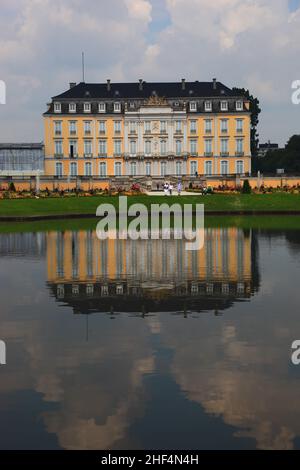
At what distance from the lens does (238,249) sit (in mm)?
23453

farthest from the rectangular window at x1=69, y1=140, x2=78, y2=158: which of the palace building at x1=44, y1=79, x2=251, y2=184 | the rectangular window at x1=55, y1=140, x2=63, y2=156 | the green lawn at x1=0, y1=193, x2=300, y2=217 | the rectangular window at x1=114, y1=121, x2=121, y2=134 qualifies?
the green lawn at x1=0, y1=193, x2=300, y2=217

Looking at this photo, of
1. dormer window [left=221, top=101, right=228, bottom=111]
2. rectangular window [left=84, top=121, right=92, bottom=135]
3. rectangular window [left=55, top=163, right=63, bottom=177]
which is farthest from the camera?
rectangular window [left=55, top=163, right=63, bottom=177]

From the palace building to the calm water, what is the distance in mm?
71046

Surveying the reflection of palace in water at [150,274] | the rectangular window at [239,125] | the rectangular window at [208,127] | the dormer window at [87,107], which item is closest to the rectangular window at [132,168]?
the dormer window at [87,107]

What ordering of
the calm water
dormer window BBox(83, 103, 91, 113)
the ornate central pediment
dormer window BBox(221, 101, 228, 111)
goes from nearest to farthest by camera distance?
1. the calm water
2. the ornate central pediment
3. dormer window BBox(221, 101, 228, 111)
4. dormer window BBox(83, 103, 91, 113)

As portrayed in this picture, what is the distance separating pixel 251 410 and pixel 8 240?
23560 mm

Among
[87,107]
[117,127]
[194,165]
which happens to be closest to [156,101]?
[117,127]

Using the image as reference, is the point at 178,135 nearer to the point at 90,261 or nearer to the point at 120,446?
the point at 90,261

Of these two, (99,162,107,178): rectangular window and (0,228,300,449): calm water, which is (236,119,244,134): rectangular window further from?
(0,228,300,449): calm water

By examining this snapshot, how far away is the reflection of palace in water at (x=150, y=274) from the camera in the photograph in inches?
533

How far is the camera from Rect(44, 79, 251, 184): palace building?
8819 cm

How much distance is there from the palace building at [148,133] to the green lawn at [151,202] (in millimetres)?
32973

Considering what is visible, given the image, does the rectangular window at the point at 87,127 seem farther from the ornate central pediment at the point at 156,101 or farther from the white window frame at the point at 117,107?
the ornate central pediment at the point at 156,101

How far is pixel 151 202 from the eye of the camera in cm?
5331
